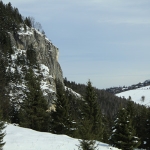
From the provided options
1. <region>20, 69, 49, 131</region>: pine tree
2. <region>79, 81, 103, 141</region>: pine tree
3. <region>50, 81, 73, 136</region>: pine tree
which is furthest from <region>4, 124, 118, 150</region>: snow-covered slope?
<region>79, 81, 103, 141</region>: pine tree

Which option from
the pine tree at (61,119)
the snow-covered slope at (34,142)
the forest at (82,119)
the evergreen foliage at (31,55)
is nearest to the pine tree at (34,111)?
the forest at (82,119)

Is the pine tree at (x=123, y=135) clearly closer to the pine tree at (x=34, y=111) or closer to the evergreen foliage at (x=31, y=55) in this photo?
the pine tree at (x=34, y=111)

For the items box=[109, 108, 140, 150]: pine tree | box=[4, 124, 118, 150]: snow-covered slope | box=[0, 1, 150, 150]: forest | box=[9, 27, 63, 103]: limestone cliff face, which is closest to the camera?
box=[4, 124, 118, 150]: snow-covered slope

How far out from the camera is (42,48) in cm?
10950

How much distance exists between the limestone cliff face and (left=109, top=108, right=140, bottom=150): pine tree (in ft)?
224

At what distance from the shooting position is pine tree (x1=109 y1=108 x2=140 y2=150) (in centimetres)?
2106

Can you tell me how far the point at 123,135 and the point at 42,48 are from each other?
9219cm

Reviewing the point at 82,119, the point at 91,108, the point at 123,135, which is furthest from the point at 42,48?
the point at 123,135

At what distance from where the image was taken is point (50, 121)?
30422 mm

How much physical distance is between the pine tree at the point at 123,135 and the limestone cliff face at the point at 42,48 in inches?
2685

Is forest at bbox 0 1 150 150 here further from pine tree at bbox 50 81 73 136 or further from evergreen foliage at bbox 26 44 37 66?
evergreen foliage at bbox 26 44 37 66

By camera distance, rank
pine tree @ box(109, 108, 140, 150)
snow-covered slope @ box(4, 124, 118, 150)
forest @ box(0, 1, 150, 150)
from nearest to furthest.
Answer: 1. snow-covered slope @ box(4, 124, 118, 150)
2. forest @ box(0, 1, 150, 150)
3. pine tree @ box(109, 108, 140, 150)

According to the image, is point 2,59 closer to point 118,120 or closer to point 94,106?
point 94,106

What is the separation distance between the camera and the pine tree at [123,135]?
69.1 feet
